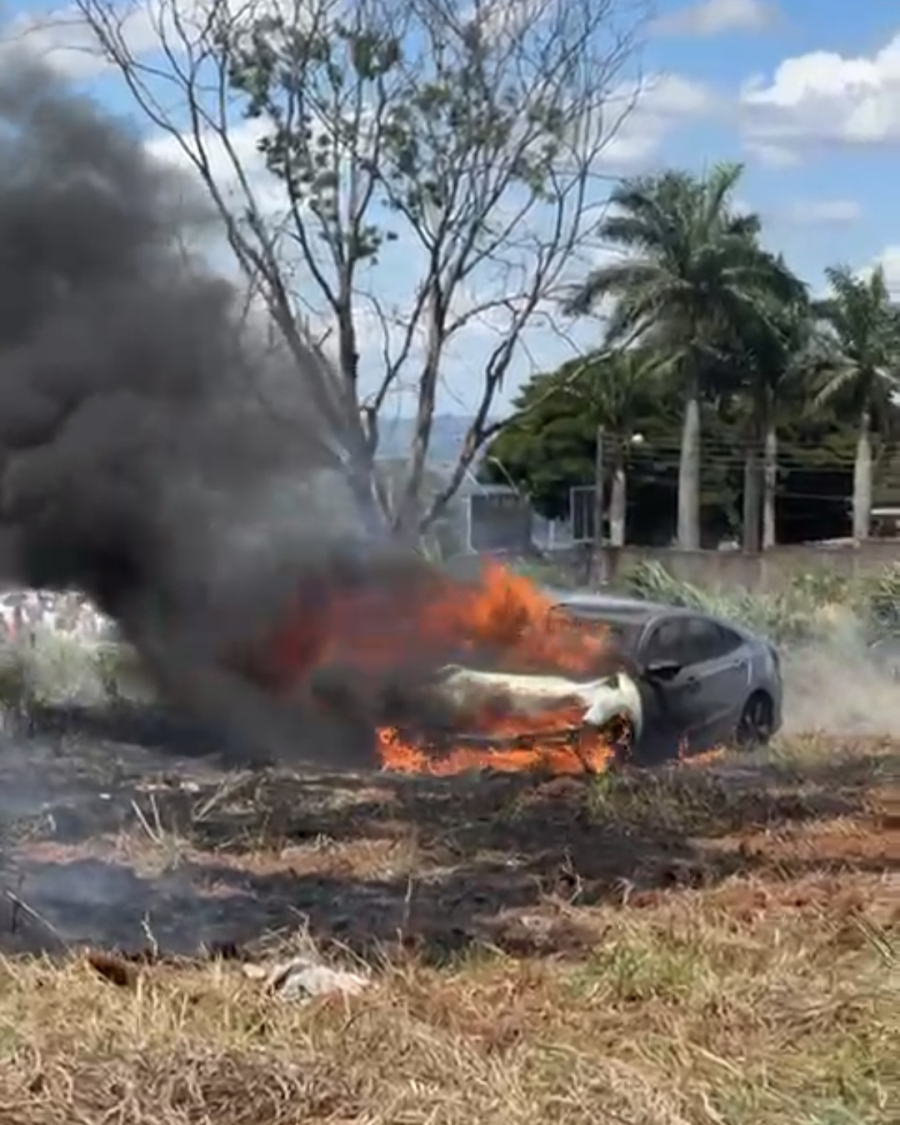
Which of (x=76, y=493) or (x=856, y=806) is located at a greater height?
(x=76, y=493)

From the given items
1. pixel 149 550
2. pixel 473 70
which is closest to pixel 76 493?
pixel 149 550

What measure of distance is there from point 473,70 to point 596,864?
12.2m

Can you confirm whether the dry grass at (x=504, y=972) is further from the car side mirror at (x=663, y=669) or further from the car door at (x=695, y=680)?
the car door at (x=695, y=680)

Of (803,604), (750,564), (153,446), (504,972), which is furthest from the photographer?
(750,564)

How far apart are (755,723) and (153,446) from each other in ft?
20.4

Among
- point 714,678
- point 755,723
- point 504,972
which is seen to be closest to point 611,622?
point 714,678

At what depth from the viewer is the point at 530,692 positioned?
45.6 feet

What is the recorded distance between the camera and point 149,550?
13070 mm

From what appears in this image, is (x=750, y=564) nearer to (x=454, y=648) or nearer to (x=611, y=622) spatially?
(x=611, y=622)

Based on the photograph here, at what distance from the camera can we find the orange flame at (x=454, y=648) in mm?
13938

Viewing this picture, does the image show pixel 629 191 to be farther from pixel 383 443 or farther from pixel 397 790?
pixel 397 790

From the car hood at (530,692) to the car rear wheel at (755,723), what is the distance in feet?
6.88

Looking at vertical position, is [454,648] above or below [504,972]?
above

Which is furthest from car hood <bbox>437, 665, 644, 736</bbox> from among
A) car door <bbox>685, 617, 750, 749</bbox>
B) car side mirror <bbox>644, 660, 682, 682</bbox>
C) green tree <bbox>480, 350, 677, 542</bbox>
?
green tree <bbox>480, 350, 677, 542</bbox>
